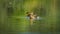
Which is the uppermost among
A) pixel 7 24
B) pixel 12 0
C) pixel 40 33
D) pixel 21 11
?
pixel 12 0

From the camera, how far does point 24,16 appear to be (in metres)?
1.70

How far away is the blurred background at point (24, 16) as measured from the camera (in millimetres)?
1698

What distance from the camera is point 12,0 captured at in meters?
1.70

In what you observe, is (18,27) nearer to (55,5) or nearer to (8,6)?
(8,6)

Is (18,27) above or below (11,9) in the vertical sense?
below

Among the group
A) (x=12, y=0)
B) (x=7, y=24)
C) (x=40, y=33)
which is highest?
(x=12, y=0)

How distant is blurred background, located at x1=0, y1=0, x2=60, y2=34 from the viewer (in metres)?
1.70

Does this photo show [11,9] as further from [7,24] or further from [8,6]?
[7,24]

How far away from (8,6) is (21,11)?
142mm

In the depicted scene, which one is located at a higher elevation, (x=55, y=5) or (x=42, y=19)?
(x=55, y=5)

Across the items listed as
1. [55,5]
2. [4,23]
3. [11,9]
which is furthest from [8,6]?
[55,5]

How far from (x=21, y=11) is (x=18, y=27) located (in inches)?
6.6

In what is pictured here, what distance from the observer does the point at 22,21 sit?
171cm

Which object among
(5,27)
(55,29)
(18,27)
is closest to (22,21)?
(18,27)
